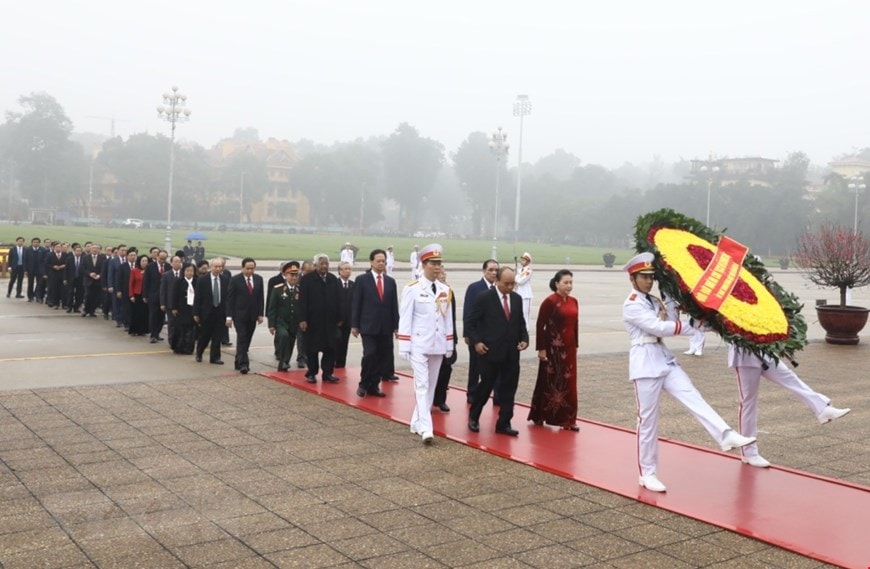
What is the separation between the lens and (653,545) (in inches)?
219

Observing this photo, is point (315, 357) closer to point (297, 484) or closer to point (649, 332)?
point (297, 484)

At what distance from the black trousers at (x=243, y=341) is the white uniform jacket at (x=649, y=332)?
6644mm

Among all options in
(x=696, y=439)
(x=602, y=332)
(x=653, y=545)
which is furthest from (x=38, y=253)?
(x=653, y=545)

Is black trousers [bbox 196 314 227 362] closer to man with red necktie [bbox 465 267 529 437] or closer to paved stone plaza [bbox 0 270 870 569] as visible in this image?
paved stone plaza [bbox 0 270 870 569]

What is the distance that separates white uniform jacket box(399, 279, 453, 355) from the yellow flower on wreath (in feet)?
7.92

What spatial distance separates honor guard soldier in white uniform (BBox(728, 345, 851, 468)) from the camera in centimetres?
721

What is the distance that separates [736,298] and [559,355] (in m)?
2.42

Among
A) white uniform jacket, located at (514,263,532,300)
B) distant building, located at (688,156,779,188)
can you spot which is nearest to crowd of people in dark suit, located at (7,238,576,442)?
white uniform jacket, located at (514,263,532,300)

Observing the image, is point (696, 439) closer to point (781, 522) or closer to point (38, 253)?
point (781, 522)

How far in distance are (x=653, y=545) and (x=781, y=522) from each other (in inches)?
44.0

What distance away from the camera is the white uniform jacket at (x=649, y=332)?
6770mm

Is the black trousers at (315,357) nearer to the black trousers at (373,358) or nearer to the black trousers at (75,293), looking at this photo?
the black trousers at (373,358)

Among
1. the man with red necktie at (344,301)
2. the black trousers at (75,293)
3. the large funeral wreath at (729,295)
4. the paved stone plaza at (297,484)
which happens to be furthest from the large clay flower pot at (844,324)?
the black trousers at (75,293)

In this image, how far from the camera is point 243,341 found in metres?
12.2
